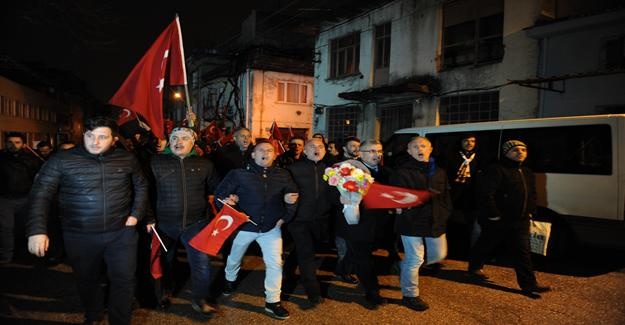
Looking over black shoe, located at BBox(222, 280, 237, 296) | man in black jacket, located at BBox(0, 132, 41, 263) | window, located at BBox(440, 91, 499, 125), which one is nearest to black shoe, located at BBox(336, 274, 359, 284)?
black shoe, located at BBox(222, 280, 237, 296)

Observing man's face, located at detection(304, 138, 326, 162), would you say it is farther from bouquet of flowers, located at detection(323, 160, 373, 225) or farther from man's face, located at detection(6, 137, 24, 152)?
man's face, located at detection(6, 137, 24, 152)

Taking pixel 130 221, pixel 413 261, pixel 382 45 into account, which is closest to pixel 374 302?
pixel 413 261

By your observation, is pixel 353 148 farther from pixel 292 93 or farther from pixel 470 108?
pixel 292 93

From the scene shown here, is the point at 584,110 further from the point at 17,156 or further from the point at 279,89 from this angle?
the point at 279,89

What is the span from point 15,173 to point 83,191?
352cm

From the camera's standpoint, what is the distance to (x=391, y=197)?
432cm

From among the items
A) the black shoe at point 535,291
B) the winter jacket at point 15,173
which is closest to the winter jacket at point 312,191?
the black shoe at point 535,291

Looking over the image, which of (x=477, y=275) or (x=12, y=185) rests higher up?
(x=12, y=185)

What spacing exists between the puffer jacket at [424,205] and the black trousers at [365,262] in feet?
1.32

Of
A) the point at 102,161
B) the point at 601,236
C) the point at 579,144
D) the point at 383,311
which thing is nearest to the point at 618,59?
the point at 579,144

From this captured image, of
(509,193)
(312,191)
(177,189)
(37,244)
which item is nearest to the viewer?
(37,244)

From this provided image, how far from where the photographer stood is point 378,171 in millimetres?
4844

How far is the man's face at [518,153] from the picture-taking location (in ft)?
16.2

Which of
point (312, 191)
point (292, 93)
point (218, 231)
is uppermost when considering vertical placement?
point (292, 93)
